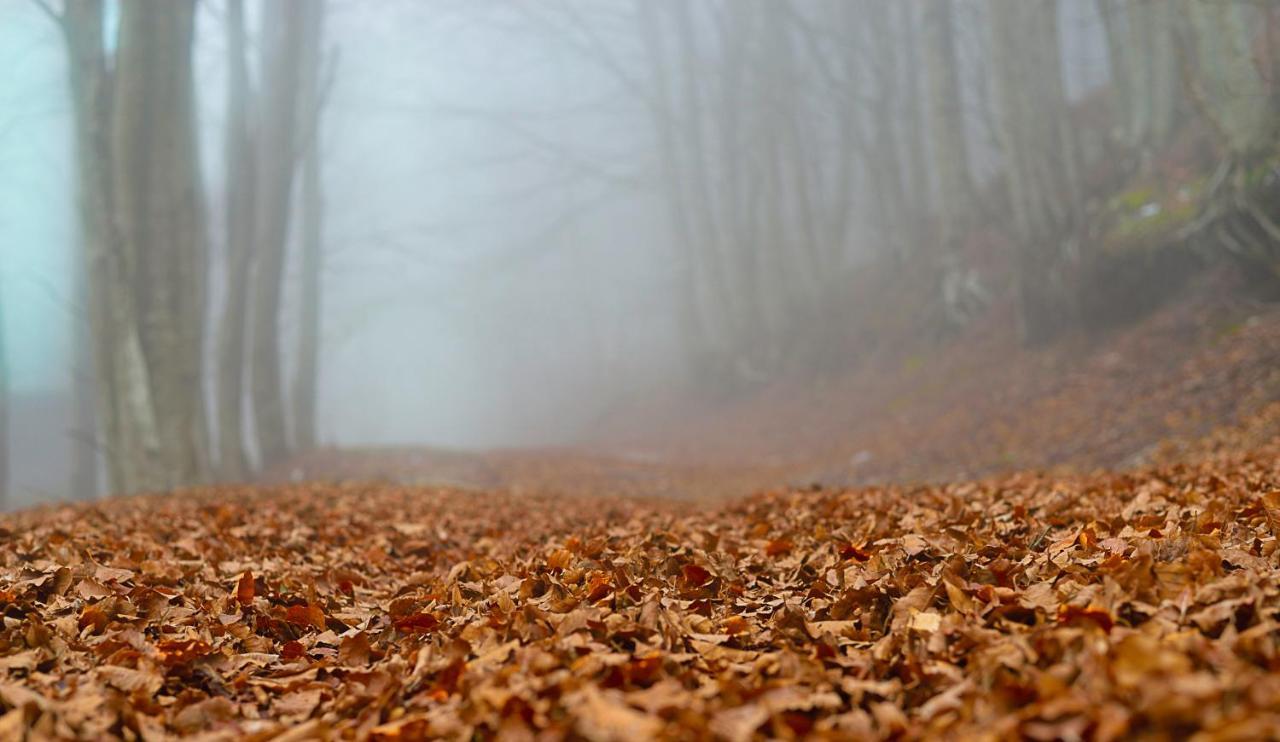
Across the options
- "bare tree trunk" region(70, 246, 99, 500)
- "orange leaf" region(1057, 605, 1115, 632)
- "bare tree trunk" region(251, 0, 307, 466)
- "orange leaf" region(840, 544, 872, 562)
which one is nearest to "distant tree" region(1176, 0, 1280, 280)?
"orange leaf" region(840, 544, 872, 562)

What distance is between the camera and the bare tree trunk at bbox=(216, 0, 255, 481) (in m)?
11.9

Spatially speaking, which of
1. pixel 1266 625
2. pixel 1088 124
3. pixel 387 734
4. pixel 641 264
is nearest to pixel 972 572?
pixel 1266 625

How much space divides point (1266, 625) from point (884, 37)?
1850 centimetres

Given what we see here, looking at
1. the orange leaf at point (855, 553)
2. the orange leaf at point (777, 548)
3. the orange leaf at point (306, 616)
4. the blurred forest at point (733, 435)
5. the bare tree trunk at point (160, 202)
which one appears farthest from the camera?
the bare tree trunk at point (160, 202)

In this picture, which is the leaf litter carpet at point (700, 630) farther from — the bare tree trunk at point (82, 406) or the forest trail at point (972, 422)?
the bare tree trunk at point (82, 406)

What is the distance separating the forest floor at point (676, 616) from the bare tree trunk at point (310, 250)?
30.4 ft

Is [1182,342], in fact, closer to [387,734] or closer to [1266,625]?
[1266,625]

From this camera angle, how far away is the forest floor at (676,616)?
5.24ft

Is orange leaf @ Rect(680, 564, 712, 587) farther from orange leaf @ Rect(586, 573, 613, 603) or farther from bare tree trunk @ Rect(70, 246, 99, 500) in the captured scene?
bare tree trunk @ Rect(70, 246, 99, 500)

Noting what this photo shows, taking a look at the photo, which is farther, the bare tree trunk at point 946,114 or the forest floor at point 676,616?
the bare tree trunk at point 946,114

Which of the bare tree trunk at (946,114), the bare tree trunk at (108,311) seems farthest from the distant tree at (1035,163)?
the bare tree trunk at (108,311)

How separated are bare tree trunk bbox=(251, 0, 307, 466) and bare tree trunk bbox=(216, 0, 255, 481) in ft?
0.71

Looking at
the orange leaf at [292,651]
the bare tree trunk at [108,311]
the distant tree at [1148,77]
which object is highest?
the distant tree at [1148,77]

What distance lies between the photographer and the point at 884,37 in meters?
18.4
